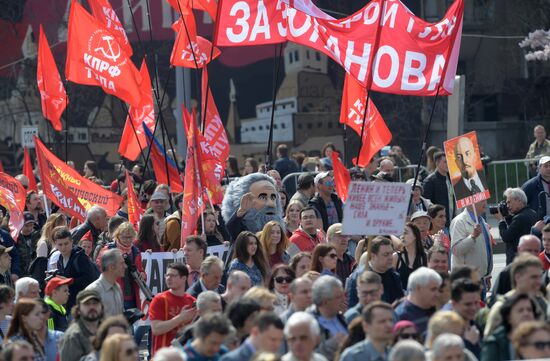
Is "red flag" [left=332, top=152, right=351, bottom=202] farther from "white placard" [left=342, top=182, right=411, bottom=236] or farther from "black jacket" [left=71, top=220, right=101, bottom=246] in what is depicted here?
"white placard" [left=342, top=182, right=411, bottom=236]

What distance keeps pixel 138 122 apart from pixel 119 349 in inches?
457

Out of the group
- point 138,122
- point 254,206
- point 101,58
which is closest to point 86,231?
point 254,206

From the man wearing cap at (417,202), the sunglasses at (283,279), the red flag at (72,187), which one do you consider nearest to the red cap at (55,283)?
the sunglasses at (283,279)

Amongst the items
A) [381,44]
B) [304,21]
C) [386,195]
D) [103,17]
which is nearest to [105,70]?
[103,17]

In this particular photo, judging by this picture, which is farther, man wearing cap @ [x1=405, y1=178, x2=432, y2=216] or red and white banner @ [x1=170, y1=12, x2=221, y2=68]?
red and white banner @ [x1=170, y1=12, x2=221, y2=68]

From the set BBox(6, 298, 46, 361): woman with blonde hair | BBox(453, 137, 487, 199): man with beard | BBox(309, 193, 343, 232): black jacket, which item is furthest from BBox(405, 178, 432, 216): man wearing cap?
BBox(6, 298, 46, 361): woman with blonde hair

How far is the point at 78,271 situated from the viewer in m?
12.8

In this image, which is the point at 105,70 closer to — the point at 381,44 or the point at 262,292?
the point at 381,44

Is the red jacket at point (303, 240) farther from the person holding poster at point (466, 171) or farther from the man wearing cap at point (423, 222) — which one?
the person holding poster at point (466, 171)

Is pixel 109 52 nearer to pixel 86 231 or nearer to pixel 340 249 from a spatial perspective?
pixel 86 231

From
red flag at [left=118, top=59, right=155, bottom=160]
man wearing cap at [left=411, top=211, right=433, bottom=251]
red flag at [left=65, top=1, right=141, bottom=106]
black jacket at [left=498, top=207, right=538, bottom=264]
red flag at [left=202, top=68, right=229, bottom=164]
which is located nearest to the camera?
man wearing cap at [left=411, top=211, right=433, bottom=251]

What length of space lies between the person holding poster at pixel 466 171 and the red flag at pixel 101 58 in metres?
5.44

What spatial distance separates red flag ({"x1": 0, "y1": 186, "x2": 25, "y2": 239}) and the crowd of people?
31cm

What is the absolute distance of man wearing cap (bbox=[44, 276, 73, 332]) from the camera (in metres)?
11.7
